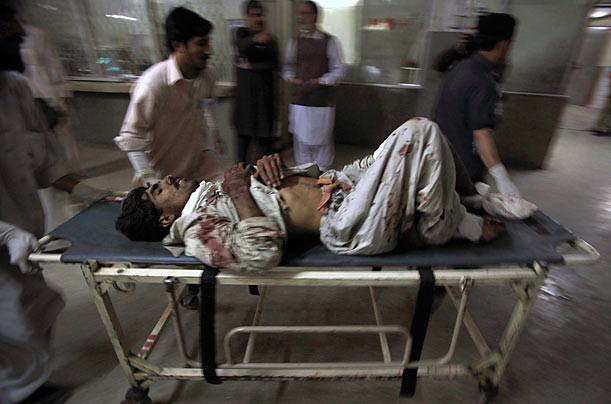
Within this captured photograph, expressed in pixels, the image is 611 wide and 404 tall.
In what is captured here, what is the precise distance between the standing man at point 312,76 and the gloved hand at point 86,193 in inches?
81.0

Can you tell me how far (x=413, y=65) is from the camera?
439 cm

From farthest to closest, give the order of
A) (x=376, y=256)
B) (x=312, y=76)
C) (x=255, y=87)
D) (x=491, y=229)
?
1. (x=312, y=76)
2. (x=255, y=87)
3. (x=491, y=229)
4. (x=376, y=256)

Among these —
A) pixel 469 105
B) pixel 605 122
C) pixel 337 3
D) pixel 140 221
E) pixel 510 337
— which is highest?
pixel 337 3

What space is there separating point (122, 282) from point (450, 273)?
4.21ft

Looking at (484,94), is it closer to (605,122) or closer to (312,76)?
(312,76)

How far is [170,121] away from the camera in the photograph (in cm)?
184

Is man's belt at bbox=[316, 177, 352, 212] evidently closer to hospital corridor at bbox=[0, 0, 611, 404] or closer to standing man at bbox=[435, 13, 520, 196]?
hospital corridor at bbox=[0, 0, 611, 404]

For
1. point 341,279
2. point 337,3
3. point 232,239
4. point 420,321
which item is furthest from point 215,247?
point 337,3

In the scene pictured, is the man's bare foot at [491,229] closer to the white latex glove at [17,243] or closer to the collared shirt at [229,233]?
→ the collared shirt at [229,233]

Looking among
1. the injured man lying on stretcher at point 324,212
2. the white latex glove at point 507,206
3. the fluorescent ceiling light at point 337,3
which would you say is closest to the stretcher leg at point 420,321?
A: the injured man lying on stretcher at point 324,212

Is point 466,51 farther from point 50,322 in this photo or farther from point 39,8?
point 39,8

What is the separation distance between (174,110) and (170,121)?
0.07 meters

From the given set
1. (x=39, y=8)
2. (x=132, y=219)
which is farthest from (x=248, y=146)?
(x=39, y=8)

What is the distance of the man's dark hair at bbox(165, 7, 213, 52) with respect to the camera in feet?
5.39
